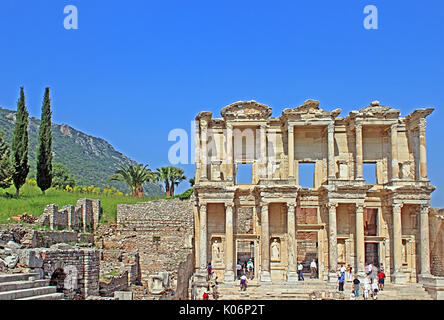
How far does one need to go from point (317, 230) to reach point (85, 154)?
86826 mm

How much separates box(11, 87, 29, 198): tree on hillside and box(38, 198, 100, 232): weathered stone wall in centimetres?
394

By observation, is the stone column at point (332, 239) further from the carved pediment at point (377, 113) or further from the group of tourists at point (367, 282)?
the carved pediment at point (377, 113)

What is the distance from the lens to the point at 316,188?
31.5 m

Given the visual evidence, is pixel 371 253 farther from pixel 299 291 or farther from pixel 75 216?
pixel 75 216

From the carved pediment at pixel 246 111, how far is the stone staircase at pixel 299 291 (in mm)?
9232

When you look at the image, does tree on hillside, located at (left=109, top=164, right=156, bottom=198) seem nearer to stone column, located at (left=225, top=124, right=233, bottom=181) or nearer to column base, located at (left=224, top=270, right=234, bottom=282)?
stone column, located at (left=225, top=124, right=233, bottom=181)

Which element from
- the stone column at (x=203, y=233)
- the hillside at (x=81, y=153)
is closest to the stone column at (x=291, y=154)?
the stone column at (x=203, y=233)

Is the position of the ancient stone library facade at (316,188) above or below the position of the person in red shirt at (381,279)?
above

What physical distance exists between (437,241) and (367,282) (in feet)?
28.0

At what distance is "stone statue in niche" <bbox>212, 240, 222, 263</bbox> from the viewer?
101ft

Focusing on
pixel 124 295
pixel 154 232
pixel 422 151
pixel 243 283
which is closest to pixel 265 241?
pixel 243 283

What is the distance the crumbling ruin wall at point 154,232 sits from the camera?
30.5 m
